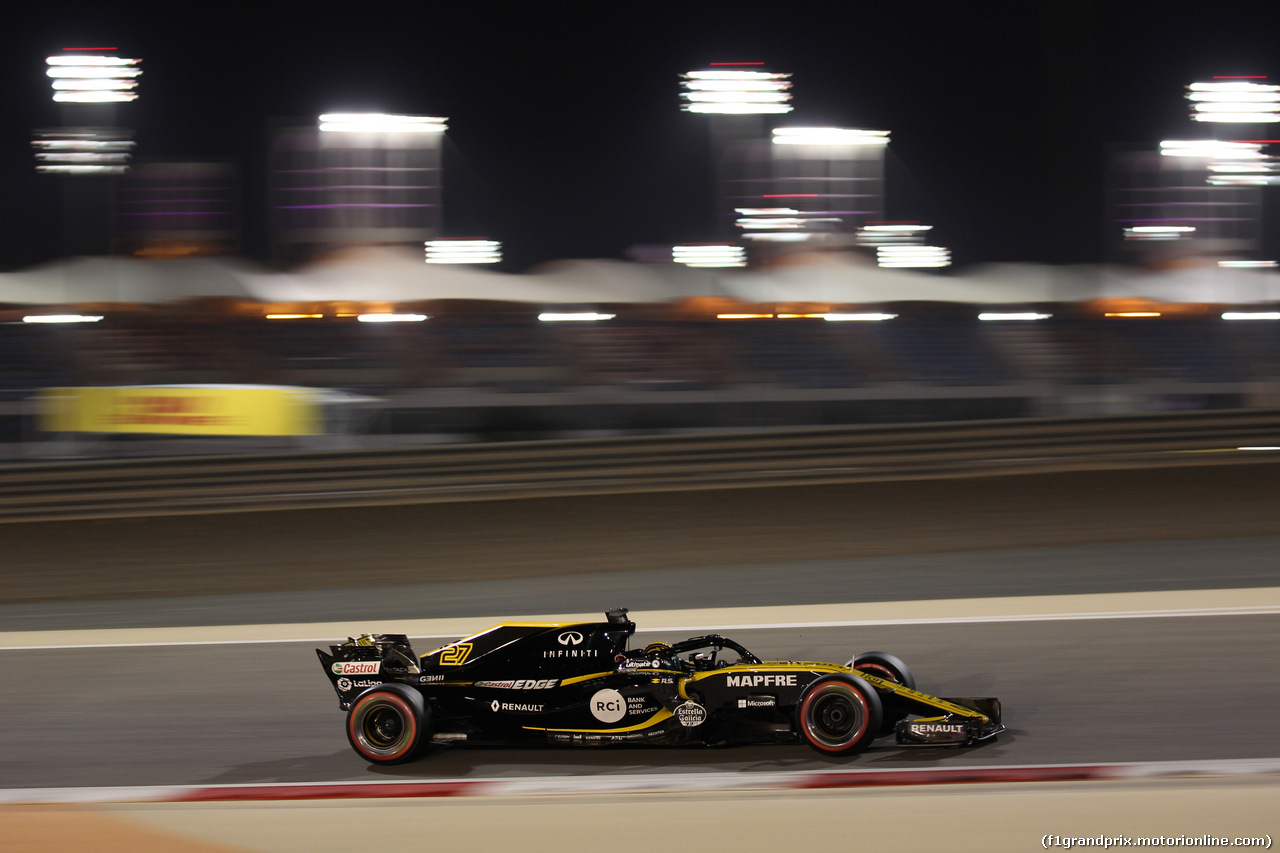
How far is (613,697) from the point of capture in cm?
472

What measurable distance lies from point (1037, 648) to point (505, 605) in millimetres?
4108

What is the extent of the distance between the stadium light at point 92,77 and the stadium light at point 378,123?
1193 centimetres

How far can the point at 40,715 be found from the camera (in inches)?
238

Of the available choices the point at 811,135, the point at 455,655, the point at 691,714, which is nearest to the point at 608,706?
the point at 691,714

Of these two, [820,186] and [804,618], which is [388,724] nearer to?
[804,618]

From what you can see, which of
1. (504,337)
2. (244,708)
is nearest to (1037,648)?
(244,708)

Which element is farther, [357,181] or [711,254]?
[711,254]

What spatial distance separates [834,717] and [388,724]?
181 centimetres

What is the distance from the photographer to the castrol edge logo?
197 inches

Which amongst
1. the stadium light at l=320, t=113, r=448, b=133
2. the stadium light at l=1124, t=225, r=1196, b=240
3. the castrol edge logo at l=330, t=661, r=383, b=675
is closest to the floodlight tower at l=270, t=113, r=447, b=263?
the stadium light at l=320, t=113, r=448, b=133

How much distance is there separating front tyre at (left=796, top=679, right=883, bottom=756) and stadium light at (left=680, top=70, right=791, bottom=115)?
25.9 meters

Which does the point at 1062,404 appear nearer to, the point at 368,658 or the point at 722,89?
the point at 368,658

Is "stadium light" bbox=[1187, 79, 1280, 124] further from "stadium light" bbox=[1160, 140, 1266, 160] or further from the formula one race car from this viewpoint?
the formula one race car

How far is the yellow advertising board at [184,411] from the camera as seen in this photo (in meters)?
13.4
